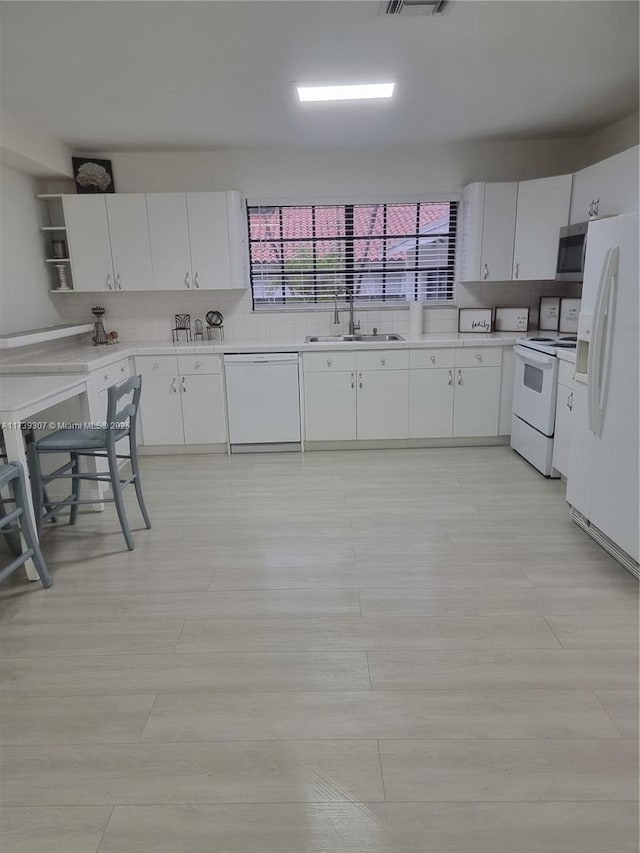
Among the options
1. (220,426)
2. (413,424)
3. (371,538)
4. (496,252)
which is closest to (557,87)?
(496,252)

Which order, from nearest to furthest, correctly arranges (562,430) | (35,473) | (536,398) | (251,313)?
(35,473), (562,430), (536,398), (251,313)

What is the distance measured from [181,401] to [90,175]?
2072mm

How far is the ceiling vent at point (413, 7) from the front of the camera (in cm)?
218

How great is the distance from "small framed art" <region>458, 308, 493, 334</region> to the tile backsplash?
96 millimetres

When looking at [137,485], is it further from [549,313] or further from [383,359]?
[549,313]

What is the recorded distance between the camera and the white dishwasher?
442 cm

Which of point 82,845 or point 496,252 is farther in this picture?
point 496,252

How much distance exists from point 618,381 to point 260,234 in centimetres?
347

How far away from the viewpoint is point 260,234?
4.86m

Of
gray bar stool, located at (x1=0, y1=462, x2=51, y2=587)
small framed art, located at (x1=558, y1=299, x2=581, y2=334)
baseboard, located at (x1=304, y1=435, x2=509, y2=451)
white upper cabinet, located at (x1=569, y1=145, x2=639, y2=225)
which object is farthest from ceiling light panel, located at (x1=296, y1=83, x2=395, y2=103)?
gray bar stool, located at (x1=0, y1=462, x2=51, y2=587)

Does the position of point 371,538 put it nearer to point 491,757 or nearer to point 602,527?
point 602,527

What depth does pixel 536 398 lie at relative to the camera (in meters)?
3.89

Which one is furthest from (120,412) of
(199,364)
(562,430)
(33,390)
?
(562,430)

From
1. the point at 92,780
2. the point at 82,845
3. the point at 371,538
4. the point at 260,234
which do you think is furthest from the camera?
the point at 260,234
